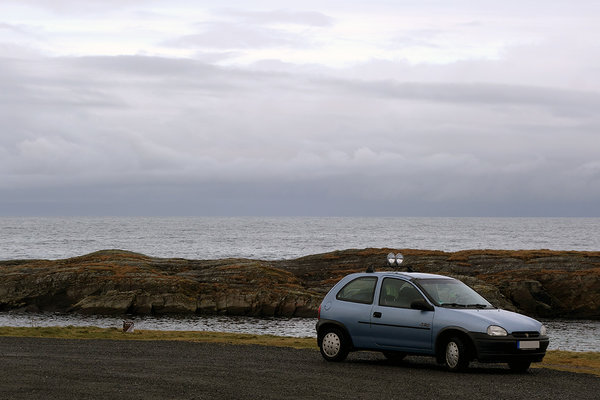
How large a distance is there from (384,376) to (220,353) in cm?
546

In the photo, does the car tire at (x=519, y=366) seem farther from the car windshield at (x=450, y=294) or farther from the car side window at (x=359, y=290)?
the car side window at (x=359, y=290)

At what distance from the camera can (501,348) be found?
1498cm

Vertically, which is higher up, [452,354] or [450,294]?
[450,294]

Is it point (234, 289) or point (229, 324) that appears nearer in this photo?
point (229, 324)

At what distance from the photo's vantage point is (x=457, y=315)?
15.5 m

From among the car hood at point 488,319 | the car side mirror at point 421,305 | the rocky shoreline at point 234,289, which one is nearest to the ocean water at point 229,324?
the rocky shoreline at point 234,289

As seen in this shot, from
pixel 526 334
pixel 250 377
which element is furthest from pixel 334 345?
pixel 526 334

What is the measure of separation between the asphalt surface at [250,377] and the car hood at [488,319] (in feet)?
3.08

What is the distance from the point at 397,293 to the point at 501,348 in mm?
2581

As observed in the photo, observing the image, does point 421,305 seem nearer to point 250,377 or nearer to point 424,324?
point 424,324

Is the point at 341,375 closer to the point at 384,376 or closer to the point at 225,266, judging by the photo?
the point at 384,376

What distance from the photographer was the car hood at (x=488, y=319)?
598 inches

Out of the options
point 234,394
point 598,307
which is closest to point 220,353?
point 234,394

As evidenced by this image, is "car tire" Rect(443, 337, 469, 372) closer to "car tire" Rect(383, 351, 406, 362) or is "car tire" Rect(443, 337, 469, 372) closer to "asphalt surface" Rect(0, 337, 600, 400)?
"asphalt surface" Rect(0, 337, 600, 400)
